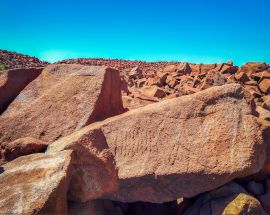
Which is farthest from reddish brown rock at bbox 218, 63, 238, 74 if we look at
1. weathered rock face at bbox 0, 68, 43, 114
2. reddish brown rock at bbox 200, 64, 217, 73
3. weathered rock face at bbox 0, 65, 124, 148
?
weathered rock face at bbox 0, 68, 43, 114

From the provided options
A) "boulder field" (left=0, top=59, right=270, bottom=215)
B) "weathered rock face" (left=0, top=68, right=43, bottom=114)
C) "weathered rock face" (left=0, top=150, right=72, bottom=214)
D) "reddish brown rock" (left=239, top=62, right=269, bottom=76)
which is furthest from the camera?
"reddish brown rock" (left=239, top=62, right=269, bottom=76)

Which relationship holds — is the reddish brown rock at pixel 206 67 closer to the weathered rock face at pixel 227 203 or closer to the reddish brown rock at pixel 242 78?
the reddish brown rock at pixel 242 78

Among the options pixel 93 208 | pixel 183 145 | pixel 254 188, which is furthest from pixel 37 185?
pixel 254 188

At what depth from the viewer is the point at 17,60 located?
73.8 ft

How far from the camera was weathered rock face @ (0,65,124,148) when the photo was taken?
215 inches

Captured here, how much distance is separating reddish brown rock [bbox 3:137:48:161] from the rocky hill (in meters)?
16.2

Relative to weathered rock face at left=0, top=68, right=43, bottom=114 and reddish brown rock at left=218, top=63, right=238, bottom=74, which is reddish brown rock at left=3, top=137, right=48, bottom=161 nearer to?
weathered rock face at left=0, top=68, right=43, bottom=114

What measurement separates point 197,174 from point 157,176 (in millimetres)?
452

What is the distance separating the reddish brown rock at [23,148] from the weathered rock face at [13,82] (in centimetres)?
129

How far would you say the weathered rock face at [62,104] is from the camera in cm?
545

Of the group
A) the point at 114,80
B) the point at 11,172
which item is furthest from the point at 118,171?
the point at 114,80

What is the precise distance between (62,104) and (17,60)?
A: 1799cm

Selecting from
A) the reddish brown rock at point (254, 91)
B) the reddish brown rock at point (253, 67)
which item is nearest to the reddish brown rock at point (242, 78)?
the reddish brown rock at point (254, 91)

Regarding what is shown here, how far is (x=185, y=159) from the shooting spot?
435 centimetres
